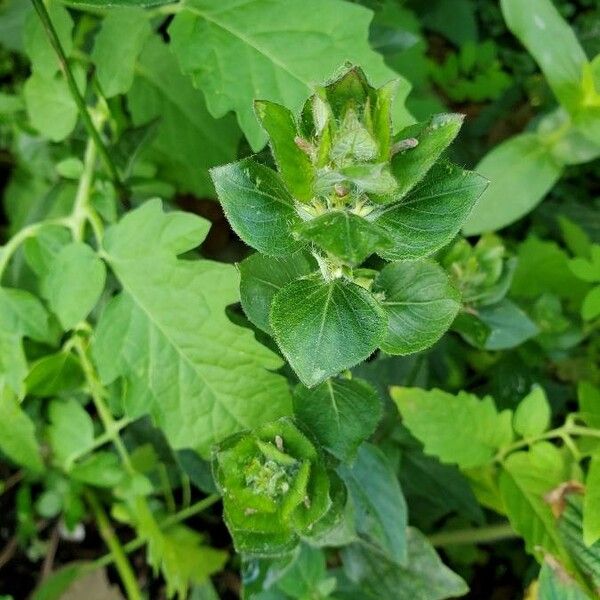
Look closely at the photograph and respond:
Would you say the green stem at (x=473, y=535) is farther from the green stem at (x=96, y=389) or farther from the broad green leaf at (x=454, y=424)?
the green stem at (x=96, y=389)

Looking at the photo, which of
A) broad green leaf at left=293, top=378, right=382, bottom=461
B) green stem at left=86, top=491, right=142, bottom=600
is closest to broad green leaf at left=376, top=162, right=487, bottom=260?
broad green leaf at left=293, top=378, right=382, bottom=461

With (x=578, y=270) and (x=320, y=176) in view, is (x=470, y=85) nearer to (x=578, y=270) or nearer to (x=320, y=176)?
(x=578, y=270)

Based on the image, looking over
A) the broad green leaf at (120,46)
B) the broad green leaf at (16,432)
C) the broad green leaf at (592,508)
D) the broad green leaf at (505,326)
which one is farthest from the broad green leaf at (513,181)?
the broad green leaf at (16,432)

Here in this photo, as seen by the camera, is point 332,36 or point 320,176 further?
point 332,36

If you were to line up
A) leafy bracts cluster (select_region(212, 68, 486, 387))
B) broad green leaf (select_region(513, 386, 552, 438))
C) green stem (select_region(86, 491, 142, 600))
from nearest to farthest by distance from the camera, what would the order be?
leafy bracts cluster (select_region(212, 68, 486, 387)) < broad green leaf (select_region(513, 386, 552, 438)) < green stem (select_region(86, 491, 142, 600))

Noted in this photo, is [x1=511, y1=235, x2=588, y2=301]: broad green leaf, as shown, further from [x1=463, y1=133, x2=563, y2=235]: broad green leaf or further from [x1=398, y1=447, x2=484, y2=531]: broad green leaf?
[x1=398, y1=447, x2=484, y2=531]: broad green leaf

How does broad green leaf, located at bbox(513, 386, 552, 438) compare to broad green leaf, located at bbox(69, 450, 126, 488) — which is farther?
broad green leaf, located at bbox(69, 450, 126, 488)

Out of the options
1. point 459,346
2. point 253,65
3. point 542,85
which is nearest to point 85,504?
point 459,346
